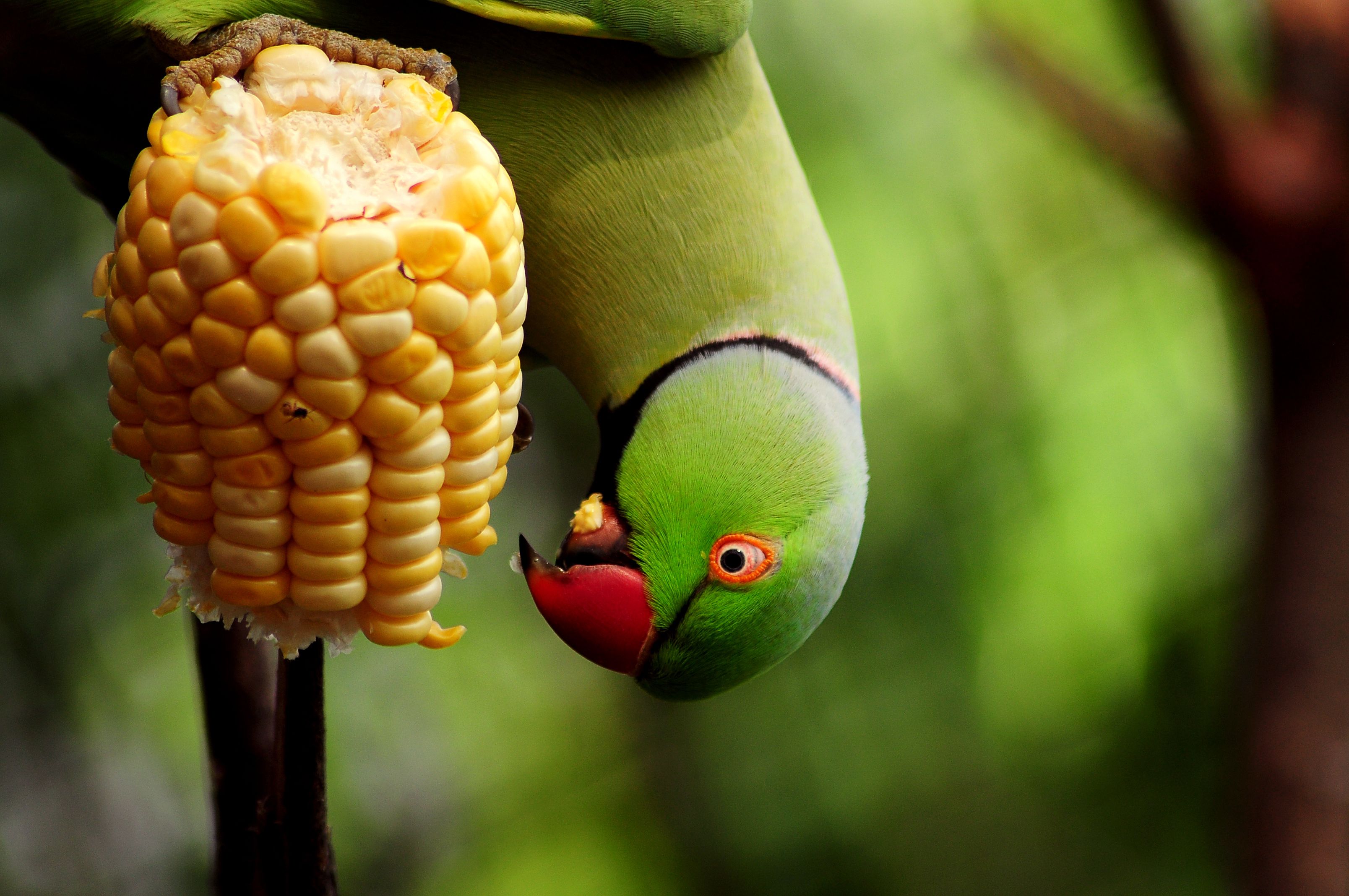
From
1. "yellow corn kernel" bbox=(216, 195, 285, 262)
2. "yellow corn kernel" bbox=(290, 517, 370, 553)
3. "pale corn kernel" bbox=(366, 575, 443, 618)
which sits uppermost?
"yellow corn kernel" bbox=(216, 195, 285, 262)

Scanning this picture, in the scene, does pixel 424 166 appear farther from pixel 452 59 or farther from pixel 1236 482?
pixel 1236 482

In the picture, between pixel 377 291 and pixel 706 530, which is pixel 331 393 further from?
pixel 706 530

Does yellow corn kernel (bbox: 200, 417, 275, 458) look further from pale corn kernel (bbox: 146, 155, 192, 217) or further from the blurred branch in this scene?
the blurred branch

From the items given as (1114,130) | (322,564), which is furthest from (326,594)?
(1114,130)

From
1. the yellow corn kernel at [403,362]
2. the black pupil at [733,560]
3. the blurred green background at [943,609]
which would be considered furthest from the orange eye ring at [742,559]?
the blurred green background at [943,609]

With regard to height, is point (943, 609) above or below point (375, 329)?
below

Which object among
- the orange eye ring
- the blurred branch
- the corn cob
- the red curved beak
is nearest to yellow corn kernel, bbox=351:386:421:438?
the corn cob

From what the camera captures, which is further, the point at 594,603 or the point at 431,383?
the point at 594,603
